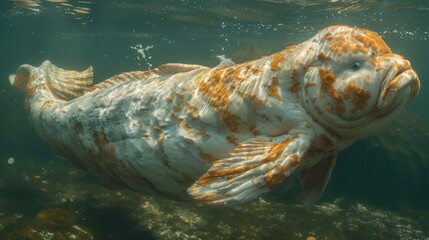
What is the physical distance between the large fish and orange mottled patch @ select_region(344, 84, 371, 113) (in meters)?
0.01

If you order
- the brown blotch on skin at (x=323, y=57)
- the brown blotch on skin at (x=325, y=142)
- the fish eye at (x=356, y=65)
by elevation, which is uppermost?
the brown blotch on skin at (x=323, y=57)

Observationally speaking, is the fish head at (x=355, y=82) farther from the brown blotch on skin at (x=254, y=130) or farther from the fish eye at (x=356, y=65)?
the brown blotch on skin at (x=254, y=130)

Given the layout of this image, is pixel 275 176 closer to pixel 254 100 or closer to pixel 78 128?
pixel 254 100

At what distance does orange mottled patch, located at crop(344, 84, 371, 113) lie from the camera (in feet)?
11.5

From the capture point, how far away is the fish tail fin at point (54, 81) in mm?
8172

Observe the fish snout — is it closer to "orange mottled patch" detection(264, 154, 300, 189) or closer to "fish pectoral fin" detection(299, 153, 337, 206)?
"orange mottled patch" detection(264, 154, 300, 189)

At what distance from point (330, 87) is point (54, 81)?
274 inches

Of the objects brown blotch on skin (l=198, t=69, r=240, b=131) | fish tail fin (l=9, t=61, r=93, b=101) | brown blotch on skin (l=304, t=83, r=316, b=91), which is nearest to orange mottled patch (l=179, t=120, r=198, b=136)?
brown blotch on skin (l=198, t=69, r=240, b=131)

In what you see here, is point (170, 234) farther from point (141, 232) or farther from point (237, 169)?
point (237, 169)

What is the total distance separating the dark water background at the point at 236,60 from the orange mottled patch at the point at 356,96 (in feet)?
15.5

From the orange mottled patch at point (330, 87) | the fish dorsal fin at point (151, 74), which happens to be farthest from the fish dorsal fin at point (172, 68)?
the orange mottled patch at point (330, 87)

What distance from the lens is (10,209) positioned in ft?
25.8

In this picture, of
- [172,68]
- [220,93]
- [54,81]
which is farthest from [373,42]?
[54,81]

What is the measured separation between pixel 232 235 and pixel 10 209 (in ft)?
16.1
